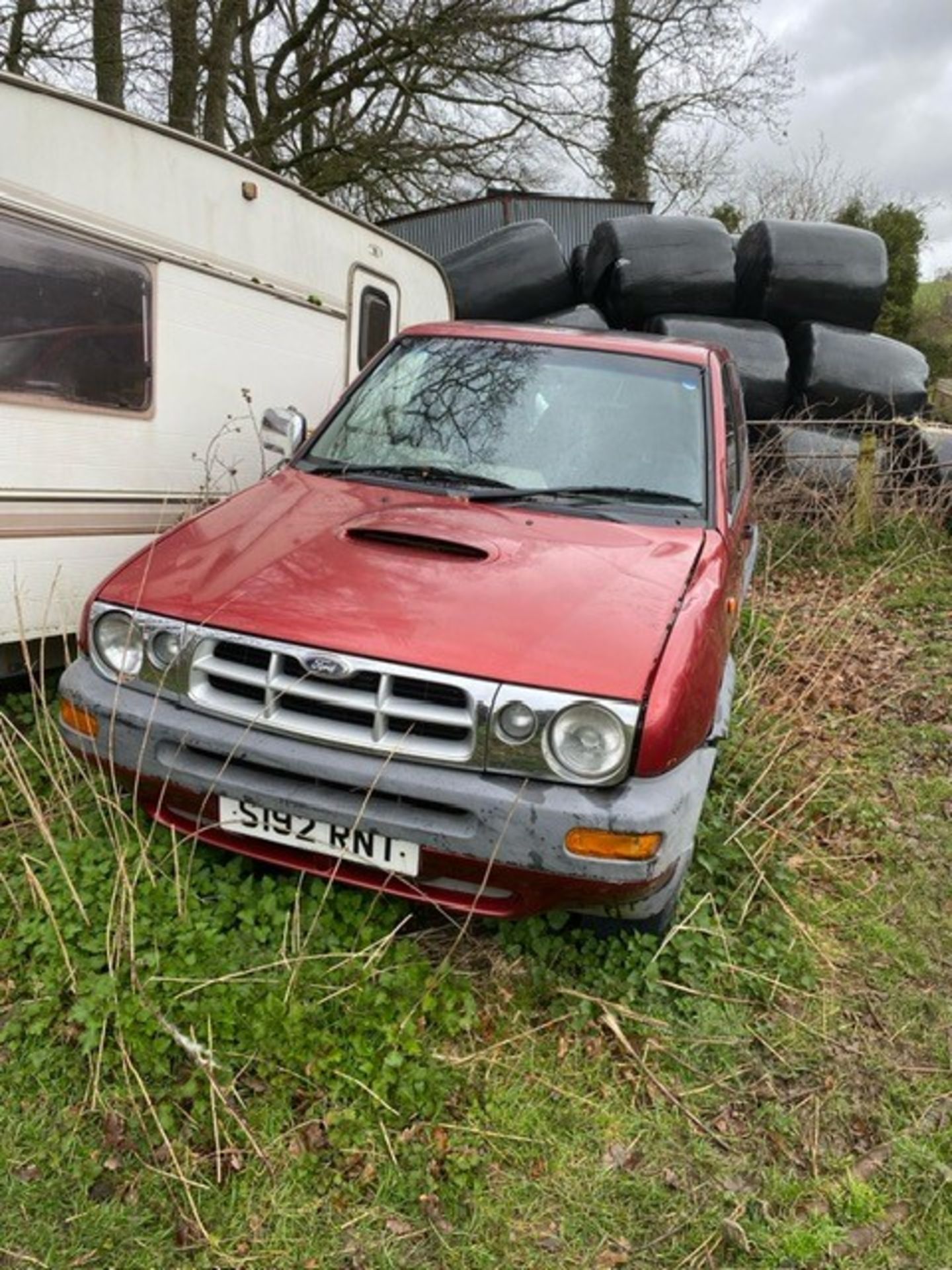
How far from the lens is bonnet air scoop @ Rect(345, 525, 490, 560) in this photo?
3012 millimetres

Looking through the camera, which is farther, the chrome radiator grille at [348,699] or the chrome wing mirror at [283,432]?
the chrome wing mirror at [283,432]

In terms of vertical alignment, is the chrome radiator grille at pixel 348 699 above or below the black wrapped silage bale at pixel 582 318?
below

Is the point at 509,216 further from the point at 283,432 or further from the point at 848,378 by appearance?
the point at 283,432

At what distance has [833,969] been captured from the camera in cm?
319

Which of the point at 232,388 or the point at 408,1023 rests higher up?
the point at 232,388

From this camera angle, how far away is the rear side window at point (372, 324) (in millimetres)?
6395

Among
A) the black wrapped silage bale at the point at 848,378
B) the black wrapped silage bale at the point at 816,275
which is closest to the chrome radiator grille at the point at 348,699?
the black wrapped silage bale at the point at 848,378

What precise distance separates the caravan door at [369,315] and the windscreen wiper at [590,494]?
3038mm

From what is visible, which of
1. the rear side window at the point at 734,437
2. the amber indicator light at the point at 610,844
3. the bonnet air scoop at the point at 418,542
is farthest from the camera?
the rear side window at the point at 734,437

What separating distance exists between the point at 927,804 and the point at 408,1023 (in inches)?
111

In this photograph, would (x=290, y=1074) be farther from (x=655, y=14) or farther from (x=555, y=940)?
(x=655, y=14)

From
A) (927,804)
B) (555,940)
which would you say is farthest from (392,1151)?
(927,804)

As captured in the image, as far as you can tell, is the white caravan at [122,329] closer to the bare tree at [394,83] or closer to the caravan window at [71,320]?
the caravan window at [71,320]

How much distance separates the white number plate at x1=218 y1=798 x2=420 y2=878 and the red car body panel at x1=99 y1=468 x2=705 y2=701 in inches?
19.4
